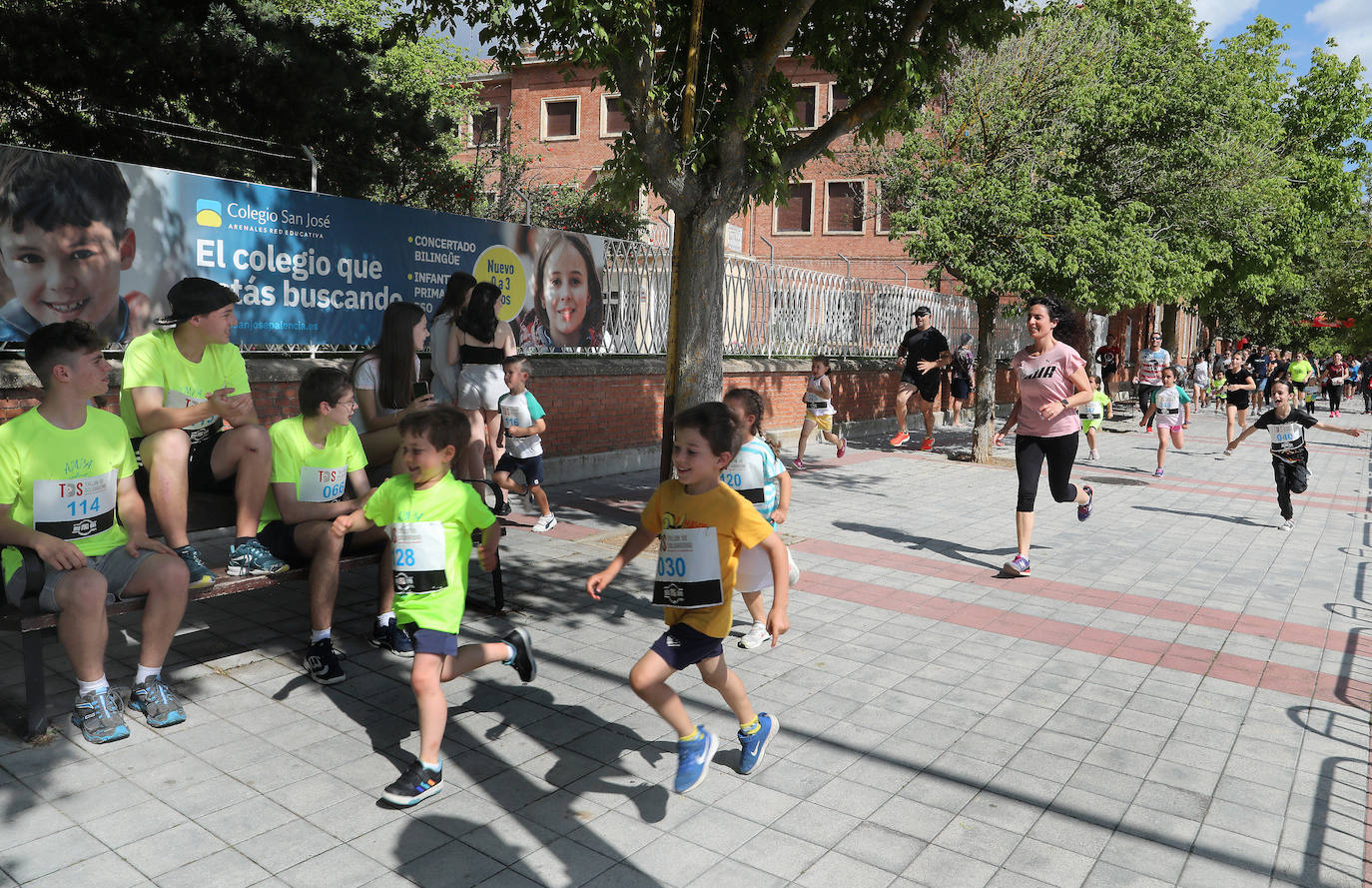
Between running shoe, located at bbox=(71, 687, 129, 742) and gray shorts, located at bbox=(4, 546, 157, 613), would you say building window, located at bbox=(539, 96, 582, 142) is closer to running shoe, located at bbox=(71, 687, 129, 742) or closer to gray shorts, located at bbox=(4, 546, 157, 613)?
gray shorts, located at bbox=(4, 546, 157, 613)

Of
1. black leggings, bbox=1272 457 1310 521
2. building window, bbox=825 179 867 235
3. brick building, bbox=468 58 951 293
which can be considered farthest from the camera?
building window, bbox=825 179 867 235

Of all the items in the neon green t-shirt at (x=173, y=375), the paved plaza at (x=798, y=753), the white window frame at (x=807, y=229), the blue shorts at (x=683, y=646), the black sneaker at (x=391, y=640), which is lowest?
the paved plaza at (x=798, y=753)

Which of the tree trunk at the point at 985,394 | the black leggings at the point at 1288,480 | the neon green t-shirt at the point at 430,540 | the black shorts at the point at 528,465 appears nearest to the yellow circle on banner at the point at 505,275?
the black shorts at the point at 528,465

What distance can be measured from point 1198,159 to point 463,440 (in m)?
17.8

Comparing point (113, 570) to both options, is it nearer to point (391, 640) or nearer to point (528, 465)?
point (391, 640)

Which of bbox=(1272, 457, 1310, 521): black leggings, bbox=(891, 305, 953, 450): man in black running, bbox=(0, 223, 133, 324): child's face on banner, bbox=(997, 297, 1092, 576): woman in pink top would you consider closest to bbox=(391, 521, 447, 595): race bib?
bbox=(0, 223, 133, 324): child's face on banner

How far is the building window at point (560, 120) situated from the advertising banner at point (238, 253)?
32388 millimetres

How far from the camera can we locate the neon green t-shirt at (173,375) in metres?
4.89

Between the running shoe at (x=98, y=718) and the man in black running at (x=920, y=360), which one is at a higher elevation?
the man in black running at (x=920, y=360)

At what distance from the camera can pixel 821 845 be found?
348 cm

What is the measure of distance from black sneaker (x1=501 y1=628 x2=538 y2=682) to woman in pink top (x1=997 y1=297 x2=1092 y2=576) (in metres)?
4.31

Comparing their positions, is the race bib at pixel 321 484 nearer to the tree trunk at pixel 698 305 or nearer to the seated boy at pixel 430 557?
the seated boy at pixel 430 557

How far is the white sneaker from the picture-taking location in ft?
18.4

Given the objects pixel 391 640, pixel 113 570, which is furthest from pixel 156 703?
pixel 391 640
